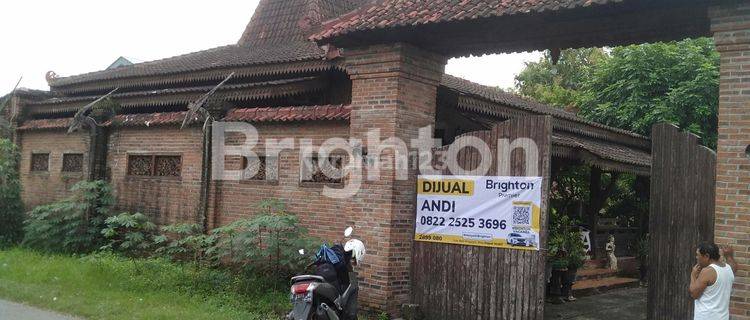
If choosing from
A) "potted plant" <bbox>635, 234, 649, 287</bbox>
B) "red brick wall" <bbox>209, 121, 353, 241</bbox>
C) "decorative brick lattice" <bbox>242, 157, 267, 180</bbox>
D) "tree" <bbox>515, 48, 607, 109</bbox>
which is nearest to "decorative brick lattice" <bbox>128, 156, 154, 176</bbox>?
"red brick wall" <bbox>209, 121, 353, 241</bbox>

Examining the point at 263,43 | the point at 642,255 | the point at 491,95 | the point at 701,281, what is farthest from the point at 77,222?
the point at 642,255

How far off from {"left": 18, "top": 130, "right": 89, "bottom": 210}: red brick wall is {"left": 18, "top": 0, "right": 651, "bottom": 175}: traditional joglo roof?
0.30 m

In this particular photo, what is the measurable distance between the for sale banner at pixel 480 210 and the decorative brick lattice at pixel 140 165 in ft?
19.3

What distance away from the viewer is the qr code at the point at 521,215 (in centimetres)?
752

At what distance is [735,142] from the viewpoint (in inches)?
251

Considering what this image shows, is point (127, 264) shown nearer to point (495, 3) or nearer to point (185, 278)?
point (185, 278)

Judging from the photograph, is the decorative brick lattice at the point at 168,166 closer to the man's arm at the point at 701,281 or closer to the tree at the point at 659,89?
the man's arm at the point at 701,281

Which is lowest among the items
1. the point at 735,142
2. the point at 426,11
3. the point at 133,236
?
the point at 133,236

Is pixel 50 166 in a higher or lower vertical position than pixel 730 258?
higher

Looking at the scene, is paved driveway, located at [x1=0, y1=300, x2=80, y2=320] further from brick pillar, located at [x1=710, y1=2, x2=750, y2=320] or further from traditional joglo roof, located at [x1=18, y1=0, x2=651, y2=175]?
brick pillar, located at [x1=710, y1=2, x2=750, y2=320]

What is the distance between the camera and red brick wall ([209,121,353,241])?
30.1 feet

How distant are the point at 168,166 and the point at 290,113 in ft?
10.8

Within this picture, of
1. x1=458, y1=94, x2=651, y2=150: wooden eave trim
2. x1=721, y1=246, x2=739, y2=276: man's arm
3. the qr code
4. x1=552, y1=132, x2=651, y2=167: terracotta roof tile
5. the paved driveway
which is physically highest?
x1=458, y1=94, x2=651, y2=150: wooden eave trim

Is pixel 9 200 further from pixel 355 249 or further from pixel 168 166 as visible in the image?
pixel 355 249
